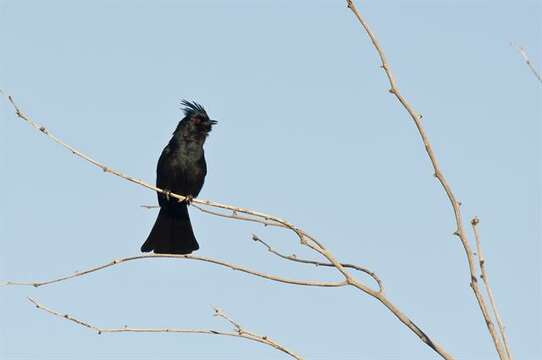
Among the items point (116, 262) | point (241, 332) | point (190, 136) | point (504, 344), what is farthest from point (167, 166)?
point (504, 344)

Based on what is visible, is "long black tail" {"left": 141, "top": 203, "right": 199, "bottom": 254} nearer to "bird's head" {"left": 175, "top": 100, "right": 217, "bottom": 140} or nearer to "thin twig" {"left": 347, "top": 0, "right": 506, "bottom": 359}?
"bird's head" {"left": 175, "top": 100, "right": 217, "bottom": 140}

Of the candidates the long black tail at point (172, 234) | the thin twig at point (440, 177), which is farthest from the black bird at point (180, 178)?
the thin twig at point (440, 177)

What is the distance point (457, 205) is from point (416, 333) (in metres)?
0.40

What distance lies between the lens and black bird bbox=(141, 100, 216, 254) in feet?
27.0

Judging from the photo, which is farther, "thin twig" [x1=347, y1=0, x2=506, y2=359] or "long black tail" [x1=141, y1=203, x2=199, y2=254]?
"long black tail" [x1=141, y1=203, x2=199, y2=254]

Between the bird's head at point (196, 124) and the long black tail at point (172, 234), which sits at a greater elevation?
the bird's head at point (196, 124)


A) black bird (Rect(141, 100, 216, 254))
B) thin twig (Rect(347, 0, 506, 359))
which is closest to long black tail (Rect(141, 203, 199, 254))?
black bird (Rect(141, 100, 216, 254))

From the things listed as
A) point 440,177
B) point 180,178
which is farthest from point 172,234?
point 440,177

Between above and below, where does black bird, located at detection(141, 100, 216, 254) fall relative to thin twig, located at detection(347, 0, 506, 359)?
above

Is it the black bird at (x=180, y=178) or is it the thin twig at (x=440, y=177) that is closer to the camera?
the thin twig at (x=440, y=177)

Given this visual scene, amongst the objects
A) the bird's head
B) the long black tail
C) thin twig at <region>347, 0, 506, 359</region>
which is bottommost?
thin twig at <region>347, 0, 506, 359</region>

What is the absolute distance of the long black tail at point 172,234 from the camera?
324 inches

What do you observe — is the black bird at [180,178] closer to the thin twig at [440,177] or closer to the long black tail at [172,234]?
the long black tail at [172,234]

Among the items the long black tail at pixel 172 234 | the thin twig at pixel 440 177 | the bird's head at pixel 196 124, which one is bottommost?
the thin twig at pixel 440 177
